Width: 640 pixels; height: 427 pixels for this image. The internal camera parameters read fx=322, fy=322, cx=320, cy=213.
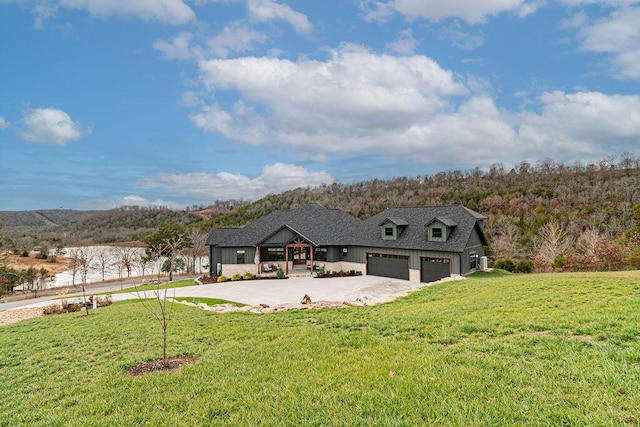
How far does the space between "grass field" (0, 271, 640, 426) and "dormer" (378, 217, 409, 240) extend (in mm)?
14925

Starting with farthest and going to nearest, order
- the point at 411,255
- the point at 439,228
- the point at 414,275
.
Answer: the point at 411,255, the point at 414,275, the point at 439,228

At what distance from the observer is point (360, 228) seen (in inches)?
1120

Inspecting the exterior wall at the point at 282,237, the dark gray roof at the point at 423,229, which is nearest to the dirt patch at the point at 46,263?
the exterior wall at the point at 282,237

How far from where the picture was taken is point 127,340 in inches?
350

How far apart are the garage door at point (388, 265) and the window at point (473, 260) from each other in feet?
13.6

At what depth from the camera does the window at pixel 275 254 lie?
92.4 ft

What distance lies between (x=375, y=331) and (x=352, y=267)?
63.3ft

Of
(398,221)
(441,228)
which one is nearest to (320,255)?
(398,221)

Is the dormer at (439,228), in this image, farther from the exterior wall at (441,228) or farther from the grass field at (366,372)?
the grass field at (366,372)

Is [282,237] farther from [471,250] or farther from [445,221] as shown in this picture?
[471,250]

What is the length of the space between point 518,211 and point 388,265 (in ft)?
99.5

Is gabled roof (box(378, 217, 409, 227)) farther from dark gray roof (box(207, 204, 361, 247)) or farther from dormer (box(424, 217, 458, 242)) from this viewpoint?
dark gray roof (box(207, 204, 361, 247))

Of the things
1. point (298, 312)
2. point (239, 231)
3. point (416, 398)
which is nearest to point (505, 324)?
point (416, 398)

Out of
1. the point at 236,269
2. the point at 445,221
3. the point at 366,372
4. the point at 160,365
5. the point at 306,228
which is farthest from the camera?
the point at 306,228
